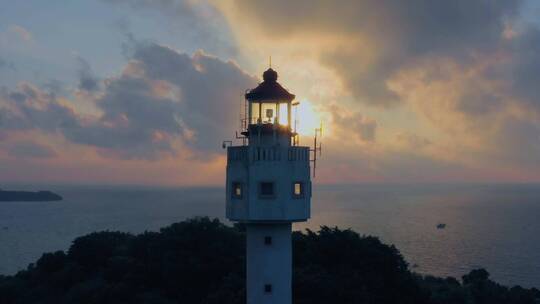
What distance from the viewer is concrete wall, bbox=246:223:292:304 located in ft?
54.3

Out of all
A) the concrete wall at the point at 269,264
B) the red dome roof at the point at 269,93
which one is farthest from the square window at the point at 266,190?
the red dome roof at the point at 269,93

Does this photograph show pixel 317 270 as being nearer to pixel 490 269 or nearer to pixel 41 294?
pixel 41 294

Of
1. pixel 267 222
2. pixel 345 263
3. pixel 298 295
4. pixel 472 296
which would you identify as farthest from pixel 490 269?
pixel 267 222

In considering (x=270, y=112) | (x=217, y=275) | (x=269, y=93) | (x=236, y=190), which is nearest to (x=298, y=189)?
(x=236, y=190)

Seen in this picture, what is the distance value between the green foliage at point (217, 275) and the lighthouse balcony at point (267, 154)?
11896mm

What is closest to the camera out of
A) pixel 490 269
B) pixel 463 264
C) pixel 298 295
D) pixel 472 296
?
pixel 298 295

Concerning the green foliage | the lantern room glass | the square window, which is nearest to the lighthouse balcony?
the square window

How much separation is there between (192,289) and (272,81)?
65.9 ft

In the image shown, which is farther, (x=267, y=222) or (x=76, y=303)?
(x=76, y=303)

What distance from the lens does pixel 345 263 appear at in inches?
1237

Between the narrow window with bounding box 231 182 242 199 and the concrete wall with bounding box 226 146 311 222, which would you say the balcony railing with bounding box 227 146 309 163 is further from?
the narrow window with bounding box 231 182 242 199

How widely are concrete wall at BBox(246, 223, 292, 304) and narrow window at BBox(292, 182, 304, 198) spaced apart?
Answer: 36.9 inches

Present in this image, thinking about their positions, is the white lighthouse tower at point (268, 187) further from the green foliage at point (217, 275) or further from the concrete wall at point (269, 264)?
the green foliage at point (217, 275)

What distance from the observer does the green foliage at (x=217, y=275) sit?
28.7 metres
